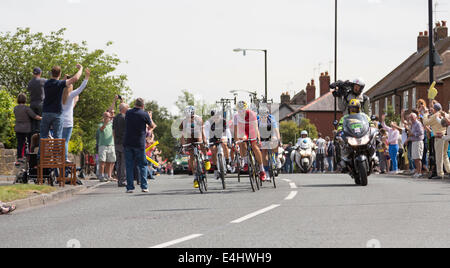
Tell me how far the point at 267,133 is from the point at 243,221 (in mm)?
7560

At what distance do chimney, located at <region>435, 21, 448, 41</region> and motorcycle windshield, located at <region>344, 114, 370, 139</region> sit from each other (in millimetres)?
57004

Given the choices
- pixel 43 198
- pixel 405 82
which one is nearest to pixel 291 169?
pixel 43 198

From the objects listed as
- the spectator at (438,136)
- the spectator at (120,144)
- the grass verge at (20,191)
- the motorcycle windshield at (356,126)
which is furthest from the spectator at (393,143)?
the grass verge at (20,191)

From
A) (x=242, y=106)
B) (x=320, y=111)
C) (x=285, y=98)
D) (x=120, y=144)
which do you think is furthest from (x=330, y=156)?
(x=285, y=98)

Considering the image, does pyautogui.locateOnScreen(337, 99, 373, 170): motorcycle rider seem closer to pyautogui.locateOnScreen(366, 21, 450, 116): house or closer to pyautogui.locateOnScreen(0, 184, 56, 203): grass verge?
pyautogui.locateOnScreen(0, 184, 56, 203): grass verge

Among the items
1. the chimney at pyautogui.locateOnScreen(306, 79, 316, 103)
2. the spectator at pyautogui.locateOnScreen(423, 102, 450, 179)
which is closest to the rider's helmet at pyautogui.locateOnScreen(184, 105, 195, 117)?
the spectator at pyautogui.locateOnScreen(423, 102, 450, 179)

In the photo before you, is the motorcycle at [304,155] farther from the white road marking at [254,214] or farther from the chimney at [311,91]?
the chimney at [311,91]

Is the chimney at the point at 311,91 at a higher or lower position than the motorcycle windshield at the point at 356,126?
higher

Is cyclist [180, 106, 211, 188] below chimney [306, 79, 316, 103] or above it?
below

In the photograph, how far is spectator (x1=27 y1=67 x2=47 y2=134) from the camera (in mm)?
15625

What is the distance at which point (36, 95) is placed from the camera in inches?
624

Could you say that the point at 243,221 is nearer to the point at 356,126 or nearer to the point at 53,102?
the point at 356,126

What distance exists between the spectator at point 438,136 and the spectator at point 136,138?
7.78 meters

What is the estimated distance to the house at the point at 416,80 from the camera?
5853 cm
